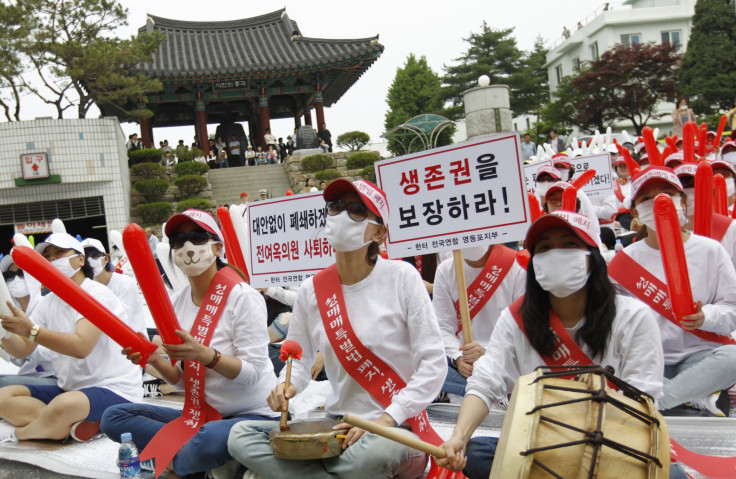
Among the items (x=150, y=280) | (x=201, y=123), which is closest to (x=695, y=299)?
(x=150, y=280)

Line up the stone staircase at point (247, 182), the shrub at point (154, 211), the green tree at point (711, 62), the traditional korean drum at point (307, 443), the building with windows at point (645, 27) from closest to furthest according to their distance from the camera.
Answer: the traditional korean drum at point (307, 443) < the shrub at point (154, 211) < the stone staircase at point (247, 182) < the green tree at point (711, 62) < the building with windows at point (645, 27)

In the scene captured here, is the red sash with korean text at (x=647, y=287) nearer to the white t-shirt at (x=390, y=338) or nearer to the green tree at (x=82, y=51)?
the white t-shirt at (x=390, y=338)

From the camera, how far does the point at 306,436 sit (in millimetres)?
3240

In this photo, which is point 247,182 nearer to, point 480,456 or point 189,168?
point 189,168

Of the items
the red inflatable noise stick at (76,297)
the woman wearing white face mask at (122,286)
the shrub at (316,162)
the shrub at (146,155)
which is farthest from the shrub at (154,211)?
the red inflatable noise stick at (76,297)

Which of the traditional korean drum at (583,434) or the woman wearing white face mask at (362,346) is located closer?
the traditional korean drum at (583,434)

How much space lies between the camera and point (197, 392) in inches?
160

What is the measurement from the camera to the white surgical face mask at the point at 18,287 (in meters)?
6.48

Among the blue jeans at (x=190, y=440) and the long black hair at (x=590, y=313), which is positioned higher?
the long black hair at (x=590, y=313)

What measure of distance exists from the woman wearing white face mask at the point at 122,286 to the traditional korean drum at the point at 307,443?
2409 millimetres

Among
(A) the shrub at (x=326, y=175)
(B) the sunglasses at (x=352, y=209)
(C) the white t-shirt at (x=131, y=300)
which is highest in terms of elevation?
(A) the shrub at (x=326, y=175)

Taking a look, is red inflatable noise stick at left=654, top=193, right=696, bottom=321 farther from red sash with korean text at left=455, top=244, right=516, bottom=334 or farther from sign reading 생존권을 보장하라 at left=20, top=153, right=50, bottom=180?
sign reading 생존권을 보장하라 at left=20, top=153, right=50, bottom=180

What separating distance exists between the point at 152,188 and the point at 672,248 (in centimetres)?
1975

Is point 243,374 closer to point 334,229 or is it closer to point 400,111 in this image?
point 334,229
